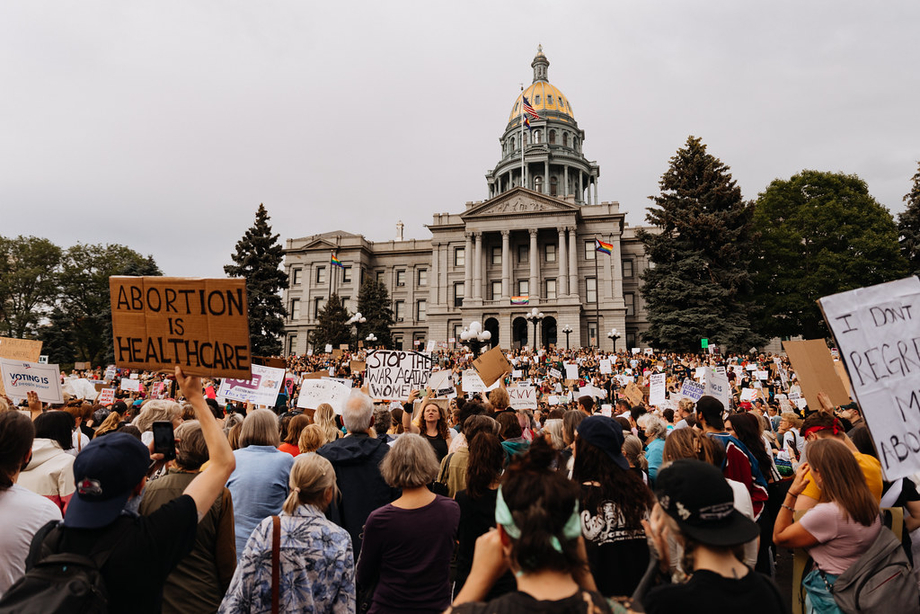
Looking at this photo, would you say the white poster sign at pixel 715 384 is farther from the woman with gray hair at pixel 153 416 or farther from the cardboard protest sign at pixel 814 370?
the woman with gray hair at pixel 153 416

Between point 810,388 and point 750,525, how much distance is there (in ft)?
12.8

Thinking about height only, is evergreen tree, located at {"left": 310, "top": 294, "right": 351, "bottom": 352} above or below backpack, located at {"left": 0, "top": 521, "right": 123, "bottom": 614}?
above

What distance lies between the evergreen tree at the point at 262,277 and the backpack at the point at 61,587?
3486 centimetres

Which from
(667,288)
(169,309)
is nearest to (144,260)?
(667,288)

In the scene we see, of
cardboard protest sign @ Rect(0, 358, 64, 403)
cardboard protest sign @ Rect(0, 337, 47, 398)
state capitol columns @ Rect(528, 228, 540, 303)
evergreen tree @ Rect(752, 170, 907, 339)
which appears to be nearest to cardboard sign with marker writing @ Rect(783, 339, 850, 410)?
cardboard protest sign @ Rect(0, 358, 64, 403)

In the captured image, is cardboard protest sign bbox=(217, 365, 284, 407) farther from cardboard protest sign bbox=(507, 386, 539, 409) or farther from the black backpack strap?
the black backpack strap

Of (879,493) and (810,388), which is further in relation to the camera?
(810,388)

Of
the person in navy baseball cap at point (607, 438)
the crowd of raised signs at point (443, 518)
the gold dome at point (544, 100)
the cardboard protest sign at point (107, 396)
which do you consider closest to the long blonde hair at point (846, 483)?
the crowd of raised signs at point (443, 518)

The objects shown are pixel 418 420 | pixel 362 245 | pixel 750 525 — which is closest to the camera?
pixel 750 525

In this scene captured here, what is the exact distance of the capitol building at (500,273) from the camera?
53.5 meters

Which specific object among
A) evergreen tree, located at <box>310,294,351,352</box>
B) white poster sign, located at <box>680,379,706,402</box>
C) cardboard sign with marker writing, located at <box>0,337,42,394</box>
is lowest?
white poster sign, located at <box>680,379,706,402</box>

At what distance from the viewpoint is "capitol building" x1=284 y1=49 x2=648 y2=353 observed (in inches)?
2105

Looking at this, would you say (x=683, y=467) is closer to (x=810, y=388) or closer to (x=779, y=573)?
(x=810, y=388)

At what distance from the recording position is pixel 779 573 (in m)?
6.14
